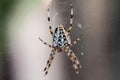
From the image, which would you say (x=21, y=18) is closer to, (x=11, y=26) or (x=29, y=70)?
(x=11, y=26)

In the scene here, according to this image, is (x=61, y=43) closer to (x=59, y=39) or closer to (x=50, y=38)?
(x=59, y=39)

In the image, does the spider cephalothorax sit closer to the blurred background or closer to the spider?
the spider

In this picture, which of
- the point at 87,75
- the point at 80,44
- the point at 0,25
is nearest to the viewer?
the point at 0,25

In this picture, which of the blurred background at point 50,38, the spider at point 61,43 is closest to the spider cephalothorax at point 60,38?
the spider at point 61,43

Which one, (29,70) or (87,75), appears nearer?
(29,70)

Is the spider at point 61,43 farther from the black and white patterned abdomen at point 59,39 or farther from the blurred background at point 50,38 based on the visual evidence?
the blurred background at point 50,38

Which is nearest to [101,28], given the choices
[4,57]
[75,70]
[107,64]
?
[107,64]

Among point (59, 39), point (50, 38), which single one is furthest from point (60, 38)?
point (50, 38)
